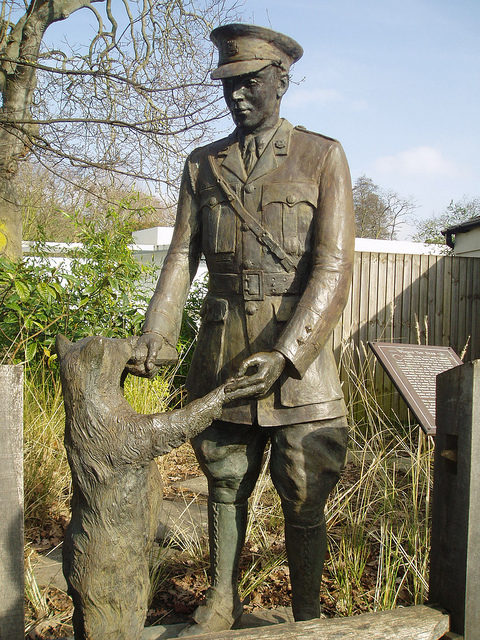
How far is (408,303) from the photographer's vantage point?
744 centimetres

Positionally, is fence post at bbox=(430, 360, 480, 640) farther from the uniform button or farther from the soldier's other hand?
the soldier's other hand

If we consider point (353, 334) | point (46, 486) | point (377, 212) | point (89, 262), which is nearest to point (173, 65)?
point (89, 262)

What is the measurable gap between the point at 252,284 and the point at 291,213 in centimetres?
31

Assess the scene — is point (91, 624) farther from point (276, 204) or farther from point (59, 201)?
point (59, 201)

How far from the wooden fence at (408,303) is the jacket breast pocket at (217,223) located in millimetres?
4562

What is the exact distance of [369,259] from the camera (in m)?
7.27

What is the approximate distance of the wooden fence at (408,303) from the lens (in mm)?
7168

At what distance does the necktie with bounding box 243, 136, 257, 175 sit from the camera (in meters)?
2.52

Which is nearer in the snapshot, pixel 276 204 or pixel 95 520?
pixel 95 520

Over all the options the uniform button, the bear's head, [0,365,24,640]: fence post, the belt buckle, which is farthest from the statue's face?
[0,365,24,640]: fence post

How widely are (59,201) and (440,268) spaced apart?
9308mm

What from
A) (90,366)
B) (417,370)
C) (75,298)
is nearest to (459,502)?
(90,366)

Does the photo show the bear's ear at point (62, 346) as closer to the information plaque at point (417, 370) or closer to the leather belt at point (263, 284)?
the leather belt at point (263, 284)

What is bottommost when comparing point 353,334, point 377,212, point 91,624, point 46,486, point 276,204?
point 46,486
